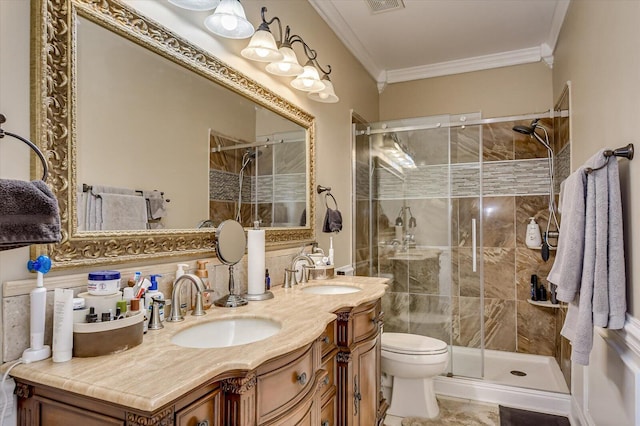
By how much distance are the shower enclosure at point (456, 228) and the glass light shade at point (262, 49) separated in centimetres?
150

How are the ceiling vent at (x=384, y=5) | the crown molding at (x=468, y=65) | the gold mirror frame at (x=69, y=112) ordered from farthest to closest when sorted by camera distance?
1. the crown molding at (x=468, y=65)
2. the ceiling vent at (x=384, y=5)
3. the gold mirror frame at (x=69, y=112)

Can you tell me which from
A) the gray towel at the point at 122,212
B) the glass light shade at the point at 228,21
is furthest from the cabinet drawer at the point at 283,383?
the glass light shade at the point at 228,21

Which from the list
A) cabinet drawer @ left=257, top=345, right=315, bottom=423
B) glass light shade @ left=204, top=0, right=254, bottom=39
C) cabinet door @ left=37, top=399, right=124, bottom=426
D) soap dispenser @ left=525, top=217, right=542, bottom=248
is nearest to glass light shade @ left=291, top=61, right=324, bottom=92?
glass light shade @ left=204, top=0, right=254, bottom=39

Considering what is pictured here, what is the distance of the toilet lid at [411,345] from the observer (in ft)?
7.99

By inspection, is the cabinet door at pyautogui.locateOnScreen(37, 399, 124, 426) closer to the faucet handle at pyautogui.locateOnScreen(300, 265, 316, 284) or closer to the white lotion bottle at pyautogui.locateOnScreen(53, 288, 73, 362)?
the white lotion bottle at pyautogui.locateOnScreen(53, 288, 73, 362)

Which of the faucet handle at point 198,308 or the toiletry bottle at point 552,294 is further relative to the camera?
the toiletry bottle at point 552,294

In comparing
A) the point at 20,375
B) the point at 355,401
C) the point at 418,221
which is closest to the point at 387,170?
the point at 418,221

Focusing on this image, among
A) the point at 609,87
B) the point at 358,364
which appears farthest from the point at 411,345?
the point at 609,87

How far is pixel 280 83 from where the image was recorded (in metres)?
2.15

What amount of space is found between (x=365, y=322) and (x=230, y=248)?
739mm

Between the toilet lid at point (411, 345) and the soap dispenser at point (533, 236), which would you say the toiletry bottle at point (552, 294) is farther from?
the toilet lid at point (411, 345)

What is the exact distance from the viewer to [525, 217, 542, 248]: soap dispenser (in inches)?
130

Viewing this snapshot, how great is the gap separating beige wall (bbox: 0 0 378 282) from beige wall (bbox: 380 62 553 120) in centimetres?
27

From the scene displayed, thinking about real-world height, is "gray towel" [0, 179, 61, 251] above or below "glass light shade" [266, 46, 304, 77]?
below
